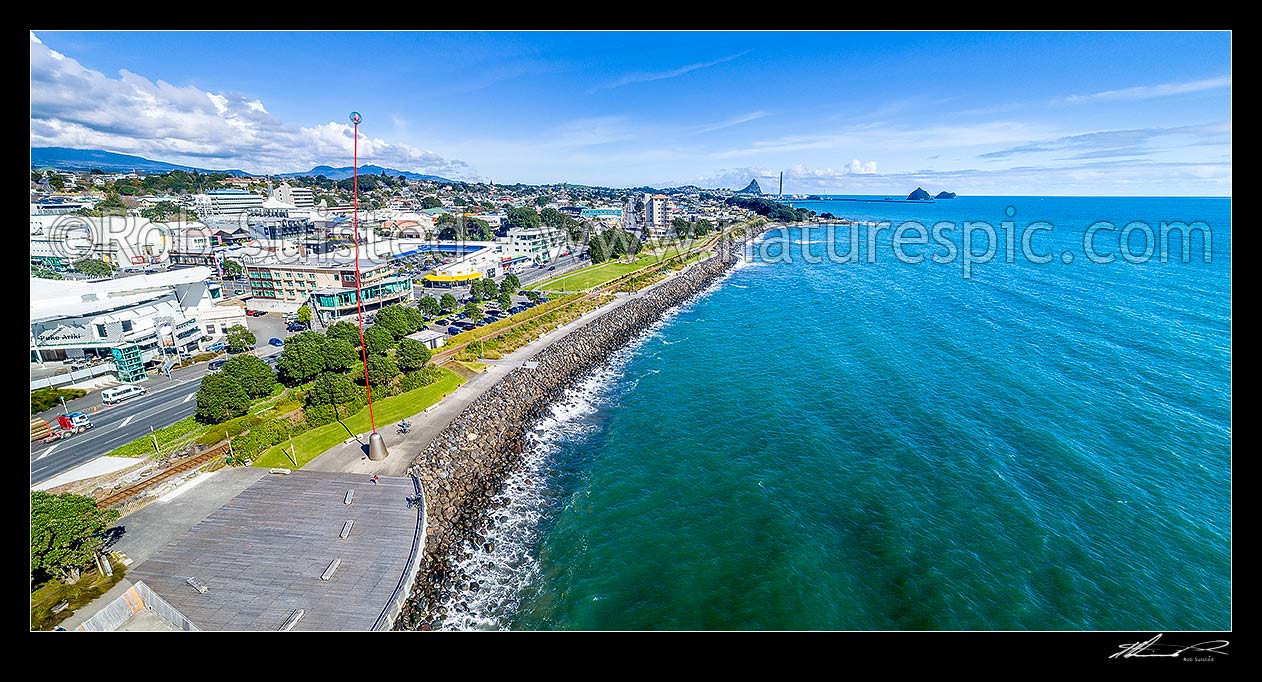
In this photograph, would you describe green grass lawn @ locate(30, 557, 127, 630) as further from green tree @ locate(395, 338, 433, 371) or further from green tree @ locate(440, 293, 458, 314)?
green tree @ locate(440, 293, 458, 314)

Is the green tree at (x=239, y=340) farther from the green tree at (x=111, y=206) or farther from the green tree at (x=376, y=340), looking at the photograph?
the green tree at (x=111, y=206)

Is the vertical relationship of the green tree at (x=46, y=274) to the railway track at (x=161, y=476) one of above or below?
above

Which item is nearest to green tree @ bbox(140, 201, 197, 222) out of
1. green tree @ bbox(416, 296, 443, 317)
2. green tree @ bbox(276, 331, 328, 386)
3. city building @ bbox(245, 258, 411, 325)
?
city building @ bbox(245, 258, 411, 325)

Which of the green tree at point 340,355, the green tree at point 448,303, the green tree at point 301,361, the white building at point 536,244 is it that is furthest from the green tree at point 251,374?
the white building at point 536,244

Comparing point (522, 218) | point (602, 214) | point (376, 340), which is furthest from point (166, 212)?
point (376, 340)

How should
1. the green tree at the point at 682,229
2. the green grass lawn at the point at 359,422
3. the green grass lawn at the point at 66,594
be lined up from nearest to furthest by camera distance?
the green grass lawn at the point at 66,594 → the green grass lawn at the point at 359,422 → the green tree at the point at 682,229

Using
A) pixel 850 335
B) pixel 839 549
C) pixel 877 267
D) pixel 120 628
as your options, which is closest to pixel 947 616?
pixel 839 549
